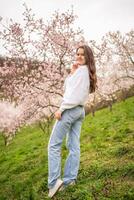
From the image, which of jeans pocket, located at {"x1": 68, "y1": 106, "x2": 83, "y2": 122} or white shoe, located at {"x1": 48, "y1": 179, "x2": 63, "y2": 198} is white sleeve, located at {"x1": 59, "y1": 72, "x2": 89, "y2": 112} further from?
white shoe, located at {"x1": 48, "y1": 179, "x2": 63, "y2": 198}

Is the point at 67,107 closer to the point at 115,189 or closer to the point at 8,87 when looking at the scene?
the point at 115,189

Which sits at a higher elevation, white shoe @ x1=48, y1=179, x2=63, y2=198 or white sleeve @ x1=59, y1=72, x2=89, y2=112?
white sleeve @ x1=59, y1=72, x2=89, y2=112

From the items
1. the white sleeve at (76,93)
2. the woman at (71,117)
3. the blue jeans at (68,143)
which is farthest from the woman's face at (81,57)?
the blue jeans at (68,143)

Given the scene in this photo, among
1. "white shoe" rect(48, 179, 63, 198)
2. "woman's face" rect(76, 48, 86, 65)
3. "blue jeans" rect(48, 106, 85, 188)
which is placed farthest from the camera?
"woman's face" rect(76, 48, 86, 65)

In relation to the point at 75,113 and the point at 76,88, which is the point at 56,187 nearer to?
the point at 75,113

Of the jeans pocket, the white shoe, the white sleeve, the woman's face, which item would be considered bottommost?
the white shoe

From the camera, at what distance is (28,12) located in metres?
13.6

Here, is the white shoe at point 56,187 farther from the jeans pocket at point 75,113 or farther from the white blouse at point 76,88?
the white blouse at point 76,88

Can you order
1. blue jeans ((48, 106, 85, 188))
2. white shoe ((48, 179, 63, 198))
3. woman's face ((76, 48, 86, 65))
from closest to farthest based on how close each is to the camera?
white shoe ((48, 179, 63, 198)) → blue jeans ((48, 106, 85, 188)) → woman's face ((76, 48, 86, 65))

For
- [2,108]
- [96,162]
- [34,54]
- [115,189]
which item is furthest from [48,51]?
[2,108]

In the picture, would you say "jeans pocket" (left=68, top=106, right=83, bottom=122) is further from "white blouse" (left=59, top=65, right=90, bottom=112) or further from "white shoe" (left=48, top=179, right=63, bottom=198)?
"white shoe" (left=48, top=179, right=63, bottom=198)

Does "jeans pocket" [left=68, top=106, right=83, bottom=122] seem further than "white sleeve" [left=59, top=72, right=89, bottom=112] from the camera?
Yes

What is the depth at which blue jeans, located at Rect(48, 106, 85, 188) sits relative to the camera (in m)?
6.18

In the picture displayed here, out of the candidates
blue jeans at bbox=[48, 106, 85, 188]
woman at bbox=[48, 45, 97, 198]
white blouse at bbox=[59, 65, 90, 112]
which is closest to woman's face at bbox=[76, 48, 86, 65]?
woman at bbox=[48, 45, 97, 198]
